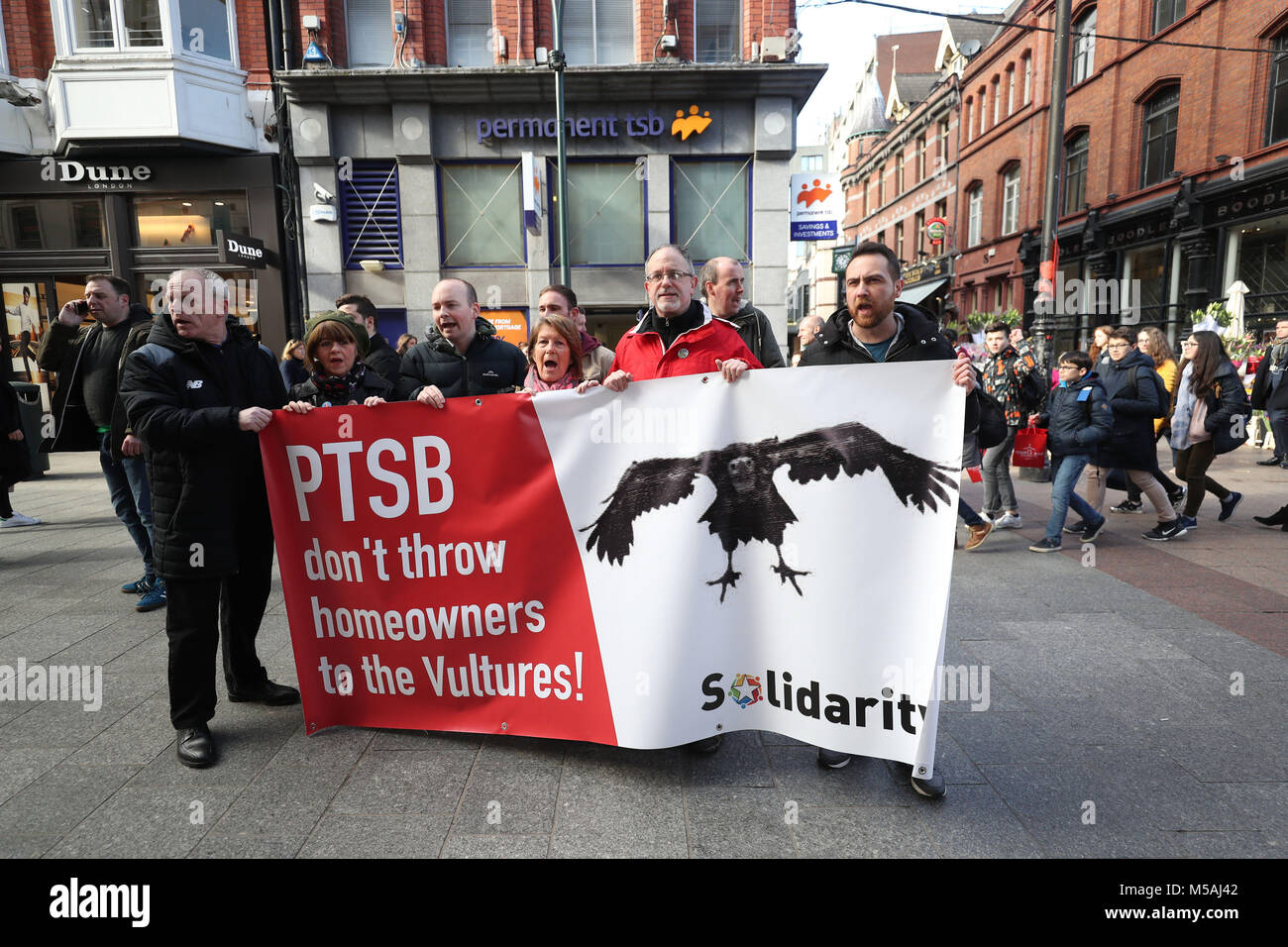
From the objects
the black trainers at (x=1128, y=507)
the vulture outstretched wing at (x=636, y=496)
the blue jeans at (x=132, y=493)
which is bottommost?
the black trainers at (x=1128, y=507)

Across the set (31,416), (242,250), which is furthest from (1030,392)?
(242,250)

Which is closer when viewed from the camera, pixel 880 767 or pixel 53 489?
pixel 880 767

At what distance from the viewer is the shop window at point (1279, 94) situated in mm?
16812

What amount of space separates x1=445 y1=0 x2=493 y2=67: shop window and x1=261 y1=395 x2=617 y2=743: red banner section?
14939mm

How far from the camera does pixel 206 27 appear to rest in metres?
14.2

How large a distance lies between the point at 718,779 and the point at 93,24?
17883mm

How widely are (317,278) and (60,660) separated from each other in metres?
12.7

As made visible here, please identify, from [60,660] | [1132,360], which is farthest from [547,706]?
[1132,360]

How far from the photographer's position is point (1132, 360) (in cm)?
673

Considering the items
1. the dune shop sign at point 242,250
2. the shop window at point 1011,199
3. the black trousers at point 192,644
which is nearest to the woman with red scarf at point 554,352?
the black trousers at point 192,644

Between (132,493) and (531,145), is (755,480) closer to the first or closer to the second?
(132,493)

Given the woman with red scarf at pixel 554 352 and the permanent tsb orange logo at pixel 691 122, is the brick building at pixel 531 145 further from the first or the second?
the woman with red scarf at pixel 554 352

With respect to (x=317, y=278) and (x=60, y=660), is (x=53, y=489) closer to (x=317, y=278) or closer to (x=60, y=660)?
(x=317, y=278)

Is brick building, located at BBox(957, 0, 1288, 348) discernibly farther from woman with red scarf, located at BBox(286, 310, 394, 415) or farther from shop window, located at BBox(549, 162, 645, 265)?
woman with red scarf, located at BBox(286, 310, 394, 415)
